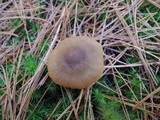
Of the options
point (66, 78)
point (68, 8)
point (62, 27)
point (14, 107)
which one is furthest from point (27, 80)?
point (68, 8)

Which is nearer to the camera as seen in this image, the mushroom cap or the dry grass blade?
the mushroom cap

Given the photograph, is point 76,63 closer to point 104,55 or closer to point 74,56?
point 74,56

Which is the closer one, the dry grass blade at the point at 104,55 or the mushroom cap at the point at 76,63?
the mushroom cap at the point at 76,63

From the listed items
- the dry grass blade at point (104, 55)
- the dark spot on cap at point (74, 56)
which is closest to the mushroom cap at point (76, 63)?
the dark spot on cap at point (74, 56)

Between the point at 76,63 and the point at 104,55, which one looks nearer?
the point at 76,63

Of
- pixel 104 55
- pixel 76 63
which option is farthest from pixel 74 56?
pixel 104 55

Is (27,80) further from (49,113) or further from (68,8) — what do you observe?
(68,8)

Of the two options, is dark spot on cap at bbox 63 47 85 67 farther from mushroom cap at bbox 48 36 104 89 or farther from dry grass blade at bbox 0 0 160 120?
dry grass blade at bbox 0 0 160 120

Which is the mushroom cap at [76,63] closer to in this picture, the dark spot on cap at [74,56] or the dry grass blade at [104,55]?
the dark spot on cap at [74,56]

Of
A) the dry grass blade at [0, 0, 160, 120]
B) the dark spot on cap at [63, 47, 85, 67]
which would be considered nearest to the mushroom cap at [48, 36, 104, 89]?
the dark spot on cap at [63, 47, 85, 67]
